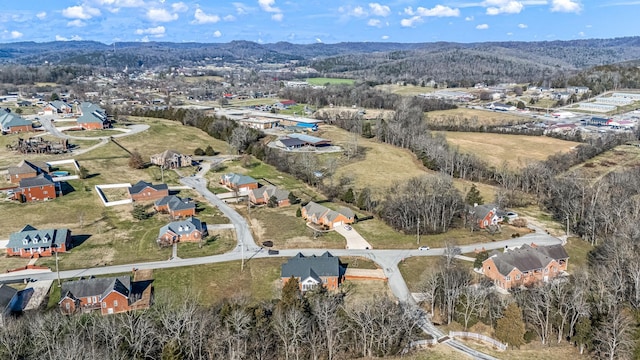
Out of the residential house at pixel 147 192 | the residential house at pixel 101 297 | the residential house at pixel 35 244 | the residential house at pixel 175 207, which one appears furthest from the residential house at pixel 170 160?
the residential house at pixel 101 297

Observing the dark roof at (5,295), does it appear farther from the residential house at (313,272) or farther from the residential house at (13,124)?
the residential house at (13,124)

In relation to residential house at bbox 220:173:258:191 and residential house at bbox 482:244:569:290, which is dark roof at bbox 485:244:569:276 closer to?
residential house at bbox 482:244:569:290

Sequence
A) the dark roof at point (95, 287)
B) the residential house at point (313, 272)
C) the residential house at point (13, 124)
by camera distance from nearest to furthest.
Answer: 1. the dark roof at point (95, 287)
2. the residential house at point (313, 272)
3. the residential house at point (13, 124)

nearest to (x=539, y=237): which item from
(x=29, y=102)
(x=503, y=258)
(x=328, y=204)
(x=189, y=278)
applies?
(x=503, y=258)

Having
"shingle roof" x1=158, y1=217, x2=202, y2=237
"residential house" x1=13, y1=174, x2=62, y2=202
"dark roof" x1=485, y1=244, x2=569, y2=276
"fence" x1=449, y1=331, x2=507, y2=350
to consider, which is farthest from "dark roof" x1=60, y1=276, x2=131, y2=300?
"dark roof" x1=485, y1=244, x2=569, y2=276

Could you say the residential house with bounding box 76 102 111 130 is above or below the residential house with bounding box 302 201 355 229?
above
